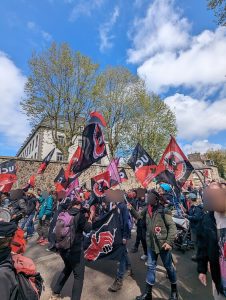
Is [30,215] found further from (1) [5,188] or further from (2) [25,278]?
(2) [25,278]

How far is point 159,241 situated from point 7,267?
9.20ft

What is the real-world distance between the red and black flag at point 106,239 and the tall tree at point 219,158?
6151 cm

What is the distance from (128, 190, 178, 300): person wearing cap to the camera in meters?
4.00

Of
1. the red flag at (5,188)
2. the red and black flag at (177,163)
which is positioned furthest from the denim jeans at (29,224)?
the red and black flag at (177,163)

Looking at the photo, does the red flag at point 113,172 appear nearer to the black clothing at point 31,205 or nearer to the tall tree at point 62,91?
the black clothing at point 31,205

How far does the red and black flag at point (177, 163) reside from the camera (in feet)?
22.6

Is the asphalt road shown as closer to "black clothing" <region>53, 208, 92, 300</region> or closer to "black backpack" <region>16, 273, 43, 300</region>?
"black clothing" <region>53, 208, 92, 300</region>

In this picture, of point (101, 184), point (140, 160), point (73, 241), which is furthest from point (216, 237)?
point (140, 160)

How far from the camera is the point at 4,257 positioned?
1933mm

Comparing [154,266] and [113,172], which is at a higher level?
[113,172]

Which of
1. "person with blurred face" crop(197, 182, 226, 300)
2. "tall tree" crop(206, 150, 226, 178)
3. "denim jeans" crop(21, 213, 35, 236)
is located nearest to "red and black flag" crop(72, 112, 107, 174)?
"person with blurred face" crop(197, 182, 226, 300)

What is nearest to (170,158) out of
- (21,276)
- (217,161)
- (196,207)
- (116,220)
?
(196,207)

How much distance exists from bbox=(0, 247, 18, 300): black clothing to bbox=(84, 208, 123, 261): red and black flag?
3.37m

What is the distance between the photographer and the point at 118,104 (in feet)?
92.6
